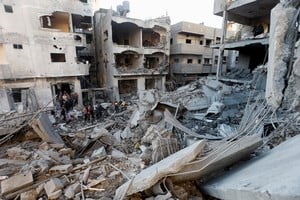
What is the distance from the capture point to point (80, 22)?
20.1m

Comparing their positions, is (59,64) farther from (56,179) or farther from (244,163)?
(244,163)

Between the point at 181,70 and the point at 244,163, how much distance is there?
74.7ft

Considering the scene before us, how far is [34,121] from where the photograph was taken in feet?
19.3

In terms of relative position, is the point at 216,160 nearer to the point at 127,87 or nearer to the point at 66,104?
the point at 66,104

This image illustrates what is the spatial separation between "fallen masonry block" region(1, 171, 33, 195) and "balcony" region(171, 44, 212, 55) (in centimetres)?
2314

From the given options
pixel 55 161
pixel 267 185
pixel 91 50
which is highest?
pixel 91 50

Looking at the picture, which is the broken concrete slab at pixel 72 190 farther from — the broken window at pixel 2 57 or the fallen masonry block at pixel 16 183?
the broken window at pixel 2 57

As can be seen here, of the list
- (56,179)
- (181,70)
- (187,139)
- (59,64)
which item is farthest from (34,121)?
(181,70)

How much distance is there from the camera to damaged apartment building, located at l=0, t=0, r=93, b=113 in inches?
565

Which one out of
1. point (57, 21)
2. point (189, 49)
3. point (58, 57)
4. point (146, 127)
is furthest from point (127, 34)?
point (146, 127)

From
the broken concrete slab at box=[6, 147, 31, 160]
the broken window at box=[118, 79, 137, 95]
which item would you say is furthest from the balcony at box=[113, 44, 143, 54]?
the broken concrete slab at box=[6, 147, 31, 160]

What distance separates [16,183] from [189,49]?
24.3 m

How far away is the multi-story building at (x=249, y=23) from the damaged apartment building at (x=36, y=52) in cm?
1271

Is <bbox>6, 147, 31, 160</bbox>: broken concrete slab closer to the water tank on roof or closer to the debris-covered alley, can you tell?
the debris-covered alley
